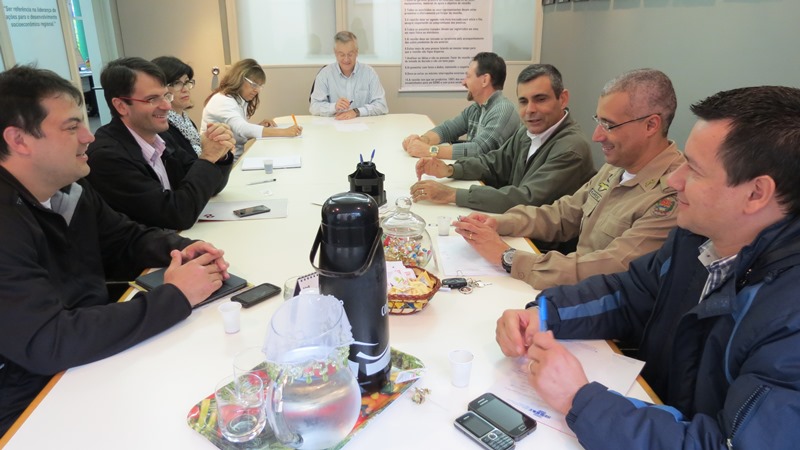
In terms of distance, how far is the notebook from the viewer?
1.52m

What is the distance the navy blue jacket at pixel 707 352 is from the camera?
841 mm

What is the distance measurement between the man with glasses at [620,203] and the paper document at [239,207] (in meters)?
0.84

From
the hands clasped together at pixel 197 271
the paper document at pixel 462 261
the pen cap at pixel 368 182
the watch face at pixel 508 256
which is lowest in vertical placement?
the paper document at pixel 462 261

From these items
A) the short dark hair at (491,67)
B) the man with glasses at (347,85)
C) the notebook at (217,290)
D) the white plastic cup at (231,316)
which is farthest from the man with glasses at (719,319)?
the man with glasses at (347,85)

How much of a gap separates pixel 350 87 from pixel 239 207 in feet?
10.1

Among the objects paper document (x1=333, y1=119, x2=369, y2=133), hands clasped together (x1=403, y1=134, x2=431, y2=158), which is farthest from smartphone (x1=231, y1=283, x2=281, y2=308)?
paper document (x1=333, y1=119, x2=369, y2=133)

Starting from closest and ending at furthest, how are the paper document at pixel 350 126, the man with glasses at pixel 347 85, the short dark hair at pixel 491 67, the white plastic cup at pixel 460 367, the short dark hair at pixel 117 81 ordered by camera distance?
the white plastic cup at pixel 460 367 → the short dark hair at pixel 117 81 → the short dark hair at pixel 491 67 → the paper document at pixel 350 126 → the man with glasses at pixel 347 85

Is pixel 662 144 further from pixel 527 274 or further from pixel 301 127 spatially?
pixel 301 127

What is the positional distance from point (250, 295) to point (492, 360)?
0.70 m

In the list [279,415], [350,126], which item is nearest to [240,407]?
[279,415]

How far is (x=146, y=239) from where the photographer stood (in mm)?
1829

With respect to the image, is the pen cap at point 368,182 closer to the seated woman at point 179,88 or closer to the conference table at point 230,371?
the conference table at point 230,371

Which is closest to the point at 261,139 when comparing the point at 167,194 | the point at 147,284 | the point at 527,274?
the point at 167,194

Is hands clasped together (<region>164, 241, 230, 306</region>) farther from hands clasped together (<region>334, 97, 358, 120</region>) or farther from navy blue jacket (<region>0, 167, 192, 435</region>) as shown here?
hands clasped together (<region>334, 97, 358, 120</region>)
